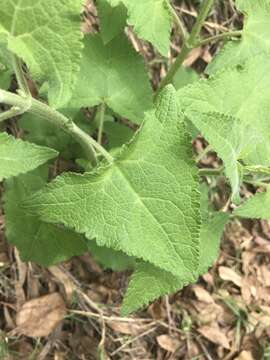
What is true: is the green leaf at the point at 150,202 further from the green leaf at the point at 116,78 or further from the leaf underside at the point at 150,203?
the green leaf at the point at 116,78

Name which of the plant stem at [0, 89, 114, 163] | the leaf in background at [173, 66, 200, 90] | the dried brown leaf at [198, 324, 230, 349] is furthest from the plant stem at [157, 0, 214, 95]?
the dried brown leaf at [198, 324, 230, 349]

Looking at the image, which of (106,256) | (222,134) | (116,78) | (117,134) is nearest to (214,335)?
(106,256)

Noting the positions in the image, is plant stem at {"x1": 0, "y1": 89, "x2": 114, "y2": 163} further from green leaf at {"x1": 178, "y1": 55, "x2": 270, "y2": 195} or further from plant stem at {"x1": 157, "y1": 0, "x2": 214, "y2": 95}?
plant stem at {"x1": 157, "y1": 0, "x2": 214, "y2": 95}

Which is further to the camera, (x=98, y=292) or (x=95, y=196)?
(x=98, y=292)

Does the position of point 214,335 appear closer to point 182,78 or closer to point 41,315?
point 41,315

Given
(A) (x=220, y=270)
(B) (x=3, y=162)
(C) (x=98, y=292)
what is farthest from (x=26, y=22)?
(A) (x=220, y=270)

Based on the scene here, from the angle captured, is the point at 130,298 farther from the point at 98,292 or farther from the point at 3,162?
the point at 98,292
